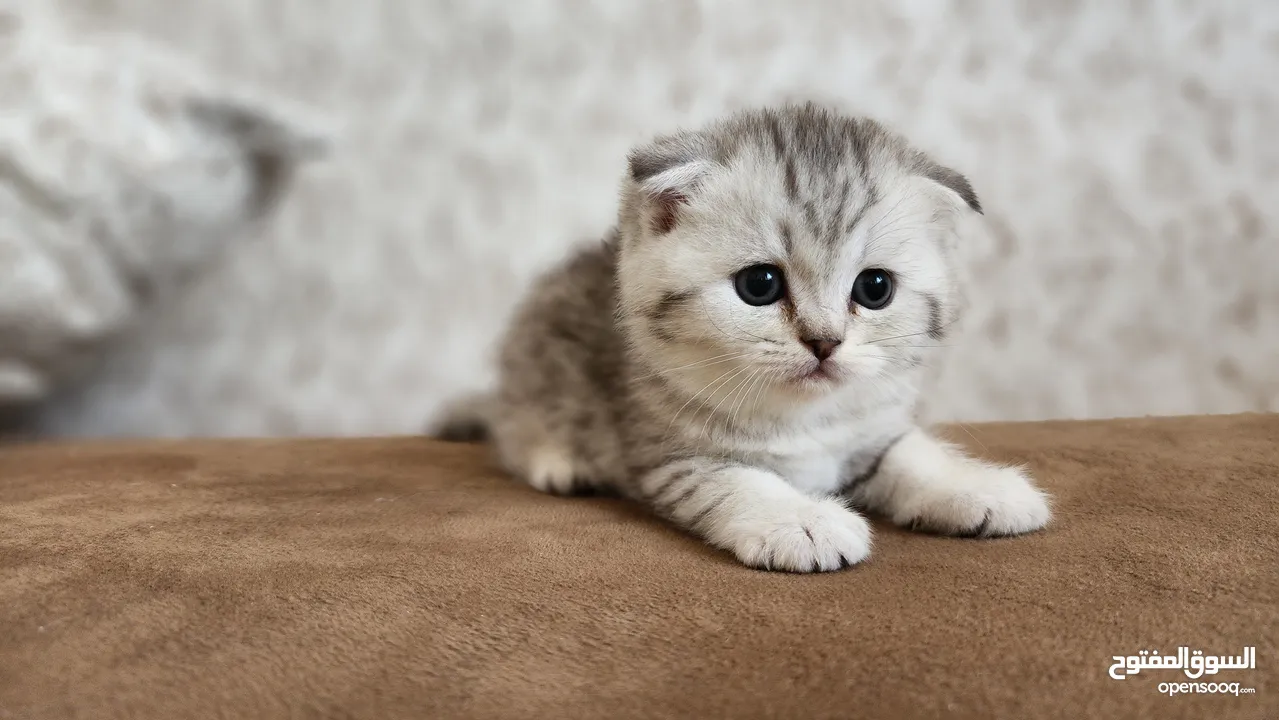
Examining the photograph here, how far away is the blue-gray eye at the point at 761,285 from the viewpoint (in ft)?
3.22

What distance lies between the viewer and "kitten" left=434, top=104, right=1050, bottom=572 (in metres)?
0.95

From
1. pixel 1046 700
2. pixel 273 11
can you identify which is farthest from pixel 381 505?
pixel 273 11

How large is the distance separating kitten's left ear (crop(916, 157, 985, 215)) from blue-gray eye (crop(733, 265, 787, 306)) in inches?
10.1

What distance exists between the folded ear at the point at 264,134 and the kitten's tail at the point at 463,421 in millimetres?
562

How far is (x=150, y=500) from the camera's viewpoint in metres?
1.12

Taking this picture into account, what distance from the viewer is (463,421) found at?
1734 millimetres

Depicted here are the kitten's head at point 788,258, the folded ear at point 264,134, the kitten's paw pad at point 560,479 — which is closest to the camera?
the kitten's head at point 788,258

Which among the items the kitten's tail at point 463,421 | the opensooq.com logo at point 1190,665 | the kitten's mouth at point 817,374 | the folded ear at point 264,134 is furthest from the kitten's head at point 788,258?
the folded ear at point 264,134

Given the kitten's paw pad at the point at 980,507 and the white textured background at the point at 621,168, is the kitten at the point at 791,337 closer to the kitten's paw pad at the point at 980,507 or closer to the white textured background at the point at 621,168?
the kitten's paw pad at the point at 980,507

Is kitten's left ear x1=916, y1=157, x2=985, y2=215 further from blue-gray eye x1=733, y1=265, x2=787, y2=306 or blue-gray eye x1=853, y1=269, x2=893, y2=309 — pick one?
blue-gray eye x1=733, y1=265, x2=787, y2=306

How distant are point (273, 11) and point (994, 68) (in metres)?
1.62

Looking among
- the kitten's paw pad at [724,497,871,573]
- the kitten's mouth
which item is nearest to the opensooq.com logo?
the kitten's paw pad at [724,497,871,573]

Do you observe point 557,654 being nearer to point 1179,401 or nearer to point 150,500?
point 150,500

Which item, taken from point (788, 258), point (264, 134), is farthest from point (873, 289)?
point (264, 134)
